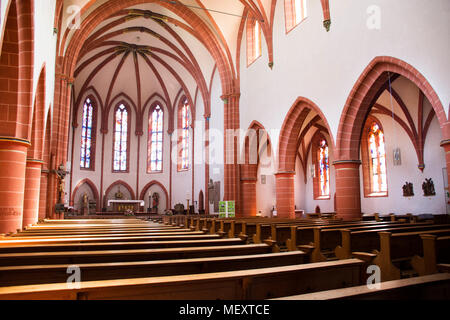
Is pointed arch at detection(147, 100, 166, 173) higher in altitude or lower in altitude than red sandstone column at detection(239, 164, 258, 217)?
higher

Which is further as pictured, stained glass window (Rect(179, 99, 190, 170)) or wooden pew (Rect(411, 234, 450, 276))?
stained glass window (Rect(179, 99, 190, 170))

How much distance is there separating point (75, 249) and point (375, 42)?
10.4 metres

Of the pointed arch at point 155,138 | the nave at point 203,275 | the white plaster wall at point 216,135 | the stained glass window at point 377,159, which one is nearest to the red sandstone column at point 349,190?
the stained glass window at point 377,159

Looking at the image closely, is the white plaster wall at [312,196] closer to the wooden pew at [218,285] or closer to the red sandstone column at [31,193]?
the red sandstone column at [31,193]

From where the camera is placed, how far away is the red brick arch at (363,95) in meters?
9.84

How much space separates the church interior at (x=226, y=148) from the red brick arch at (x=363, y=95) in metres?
0.05

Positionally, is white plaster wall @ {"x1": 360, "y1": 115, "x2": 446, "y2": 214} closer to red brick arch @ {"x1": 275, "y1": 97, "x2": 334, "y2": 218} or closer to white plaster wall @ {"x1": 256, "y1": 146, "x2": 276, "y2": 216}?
red brick arch @ {"x1": 275, "y1": 97, "x2": 334, "y2": 218}

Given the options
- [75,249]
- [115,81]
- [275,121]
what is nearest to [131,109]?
[115,81]

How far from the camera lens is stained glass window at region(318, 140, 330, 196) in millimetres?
21644

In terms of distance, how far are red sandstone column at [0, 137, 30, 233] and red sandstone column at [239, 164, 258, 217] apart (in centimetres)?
1288

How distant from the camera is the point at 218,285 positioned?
2.37 metres

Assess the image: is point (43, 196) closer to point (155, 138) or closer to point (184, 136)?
point (184, 136)

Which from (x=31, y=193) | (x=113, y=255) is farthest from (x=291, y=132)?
(x=113, y=255)

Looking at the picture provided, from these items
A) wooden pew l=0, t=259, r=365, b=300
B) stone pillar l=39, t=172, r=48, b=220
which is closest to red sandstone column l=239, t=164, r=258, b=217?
stone pillar l=39, t=172, r=48, b=220
